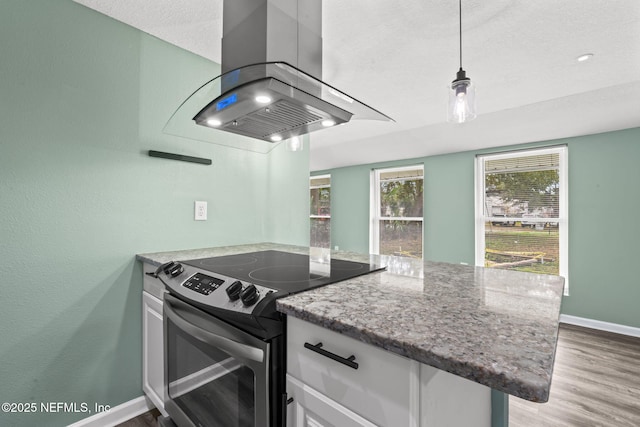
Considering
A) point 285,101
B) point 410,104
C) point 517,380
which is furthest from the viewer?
point 410,104

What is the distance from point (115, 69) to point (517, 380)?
7.03 feet

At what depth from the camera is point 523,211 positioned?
3715 millimetres

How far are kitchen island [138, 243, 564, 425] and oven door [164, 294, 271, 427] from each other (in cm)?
23

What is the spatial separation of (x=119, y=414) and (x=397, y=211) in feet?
14.4

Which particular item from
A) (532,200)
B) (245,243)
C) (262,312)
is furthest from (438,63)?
(532,200)

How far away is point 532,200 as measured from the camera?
3656mm

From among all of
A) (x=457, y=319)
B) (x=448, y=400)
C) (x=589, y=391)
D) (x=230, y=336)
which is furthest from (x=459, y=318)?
(x=589, y=391)

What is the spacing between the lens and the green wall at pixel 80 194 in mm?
1332

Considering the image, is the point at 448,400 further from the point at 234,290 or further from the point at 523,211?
the point at 523,211

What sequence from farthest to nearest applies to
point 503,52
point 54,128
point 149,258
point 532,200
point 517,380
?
→ point 532,200
point 503,52
point 149,258
point 54,128
point 517,380

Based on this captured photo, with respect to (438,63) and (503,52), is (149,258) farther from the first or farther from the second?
(503,52)

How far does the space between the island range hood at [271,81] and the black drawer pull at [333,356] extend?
2.69 feet

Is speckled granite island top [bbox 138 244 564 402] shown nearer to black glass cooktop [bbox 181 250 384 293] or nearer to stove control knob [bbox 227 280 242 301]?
black glass cooktop [bbox 181 250 384 293]

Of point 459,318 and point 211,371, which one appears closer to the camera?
point 459,318
